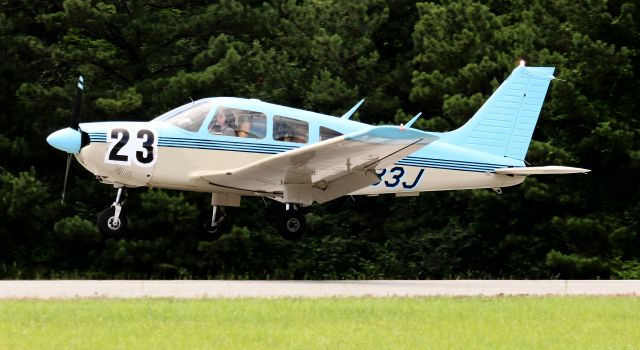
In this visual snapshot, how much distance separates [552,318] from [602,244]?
55.7 ft

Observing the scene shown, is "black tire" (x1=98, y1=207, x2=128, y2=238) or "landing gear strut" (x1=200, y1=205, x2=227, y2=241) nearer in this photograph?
"black tire" (x1=98, y1=207, x2=128, y2=238)

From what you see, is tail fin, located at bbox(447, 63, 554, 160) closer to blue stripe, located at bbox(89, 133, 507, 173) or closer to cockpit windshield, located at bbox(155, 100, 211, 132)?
blue stripe, located at bbox(89, 133, 507, 173)

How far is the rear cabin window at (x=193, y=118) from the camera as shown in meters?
19.3

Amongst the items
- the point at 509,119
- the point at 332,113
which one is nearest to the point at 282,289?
the point at 509,119

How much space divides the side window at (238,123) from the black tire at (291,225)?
1.33 m

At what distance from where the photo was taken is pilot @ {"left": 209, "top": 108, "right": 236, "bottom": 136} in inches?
757

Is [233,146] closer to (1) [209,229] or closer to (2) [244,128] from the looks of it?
(2) [244,128]

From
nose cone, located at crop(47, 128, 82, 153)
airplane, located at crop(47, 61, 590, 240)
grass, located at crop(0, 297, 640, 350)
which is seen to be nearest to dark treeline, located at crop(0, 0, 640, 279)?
airplane, located at crop(47, 61, 590, 240)

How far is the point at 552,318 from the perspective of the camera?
521 inches

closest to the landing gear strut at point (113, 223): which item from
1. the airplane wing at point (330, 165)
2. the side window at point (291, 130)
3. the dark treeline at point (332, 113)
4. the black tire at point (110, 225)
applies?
the black tire at point (110, 225)

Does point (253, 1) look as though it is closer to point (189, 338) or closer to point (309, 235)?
point (309, 235)

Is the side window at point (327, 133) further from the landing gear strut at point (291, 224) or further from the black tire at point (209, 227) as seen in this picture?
the black tire at point (209, 227)

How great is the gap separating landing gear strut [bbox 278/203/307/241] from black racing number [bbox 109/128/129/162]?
2701 mm

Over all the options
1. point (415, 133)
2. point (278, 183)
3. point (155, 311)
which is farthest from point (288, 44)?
point (155, 311)
